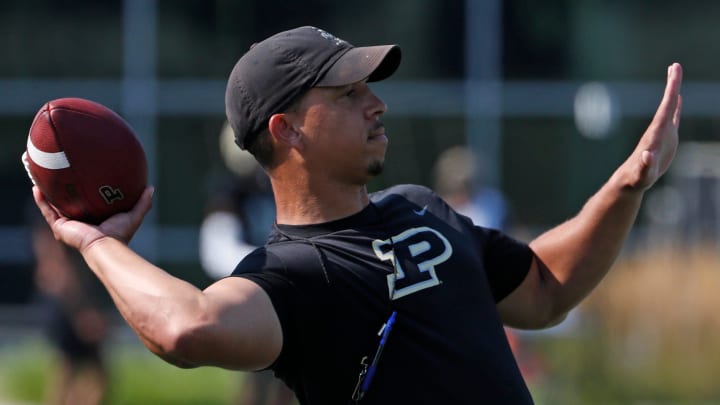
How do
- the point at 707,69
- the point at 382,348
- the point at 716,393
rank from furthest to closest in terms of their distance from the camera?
the point at 707,69 < the point at 716,393 < the point at 382,348

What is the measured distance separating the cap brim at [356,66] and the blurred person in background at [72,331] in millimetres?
5713

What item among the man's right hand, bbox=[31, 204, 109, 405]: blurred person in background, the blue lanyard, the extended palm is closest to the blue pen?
the blue lanyard

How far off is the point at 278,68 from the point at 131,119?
12.4 m

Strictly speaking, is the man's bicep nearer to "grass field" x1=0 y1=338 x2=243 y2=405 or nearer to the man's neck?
the man's neck

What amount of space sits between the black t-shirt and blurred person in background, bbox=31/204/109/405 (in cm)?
558

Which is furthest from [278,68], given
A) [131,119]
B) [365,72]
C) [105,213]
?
[131,119]

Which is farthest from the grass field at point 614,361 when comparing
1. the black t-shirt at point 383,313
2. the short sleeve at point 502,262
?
the black t-shirt at point 383,313

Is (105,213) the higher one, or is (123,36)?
(105,213)

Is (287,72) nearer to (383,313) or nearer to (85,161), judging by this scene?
(85,161)

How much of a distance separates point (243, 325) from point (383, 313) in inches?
17.2

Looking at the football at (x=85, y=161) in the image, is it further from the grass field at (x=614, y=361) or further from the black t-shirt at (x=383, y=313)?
the grass field at (x=614, y=361)

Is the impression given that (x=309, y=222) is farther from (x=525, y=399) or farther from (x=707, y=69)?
Result: (x=707, y=69)

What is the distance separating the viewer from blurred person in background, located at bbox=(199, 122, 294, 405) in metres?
8.19

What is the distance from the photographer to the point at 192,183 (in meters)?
16.1
